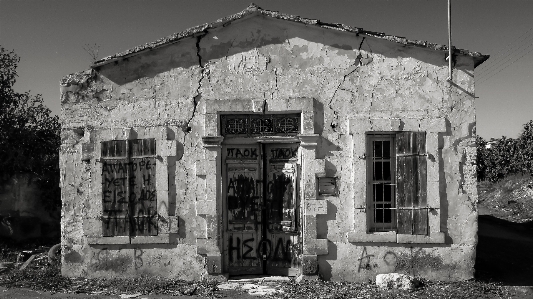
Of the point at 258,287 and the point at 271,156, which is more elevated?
the point at 271,156

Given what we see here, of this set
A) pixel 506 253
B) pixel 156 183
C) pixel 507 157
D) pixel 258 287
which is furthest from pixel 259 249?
pixel 507 157

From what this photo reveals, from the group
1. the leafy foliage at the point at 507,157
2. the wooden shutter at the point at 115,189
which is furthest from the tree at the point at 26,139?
the leafy foliage at the point at 507,157

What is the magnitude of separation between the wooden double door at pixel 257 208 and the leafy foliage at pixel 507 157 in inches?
720

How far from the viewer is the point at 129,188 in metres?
8.20

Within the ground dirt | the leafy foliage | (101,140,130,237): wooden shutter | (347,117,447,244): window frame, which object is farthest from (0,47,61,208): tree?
the leafy foliage

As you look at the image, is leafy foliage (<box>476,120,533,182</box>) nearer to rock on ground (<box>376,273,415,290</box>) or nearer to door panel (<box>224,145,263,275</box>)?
rock on ground (<box>376,273,415,290</box>)

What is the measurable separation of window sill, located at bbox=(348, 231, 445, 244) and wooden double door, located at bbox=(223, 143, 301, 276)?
1.12m

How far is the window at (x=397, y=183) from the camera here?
7.77 meters

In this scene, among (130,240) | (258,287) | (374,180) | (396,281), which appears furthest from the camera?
(130,240)

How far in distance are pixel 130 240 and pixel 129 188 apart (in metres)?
0.88

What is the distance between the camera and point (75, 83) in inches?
330

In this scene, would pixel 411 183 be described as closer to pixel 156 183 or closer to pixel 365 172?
pixel 365 172

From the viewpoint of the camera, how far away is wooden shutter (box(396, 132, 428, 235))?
25.4 feet

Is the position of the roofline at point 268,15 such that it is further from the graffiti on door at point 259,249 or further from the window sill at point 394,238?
the graffiti on door at point 259,249
